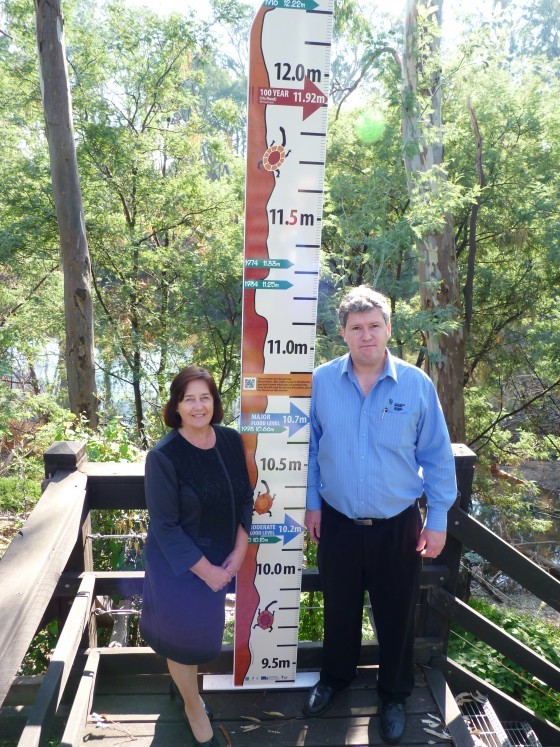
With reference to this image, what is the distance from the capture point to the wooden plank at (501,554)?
2.58 m

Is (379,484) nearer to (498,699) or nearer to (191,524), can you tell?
(191,524)

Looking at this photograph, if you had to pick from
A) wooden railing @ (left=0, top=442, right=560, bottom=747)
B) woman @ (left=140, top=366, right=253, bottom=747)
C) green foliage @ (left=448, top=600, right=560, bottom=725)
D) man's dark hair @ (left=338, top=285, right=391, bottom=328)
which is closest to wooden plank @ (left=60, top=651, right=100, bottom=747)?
wooden railing @ (left=0, top=442, right=560, bottom=747)

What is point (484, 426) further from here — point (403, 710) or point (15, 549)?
point (15, 549)

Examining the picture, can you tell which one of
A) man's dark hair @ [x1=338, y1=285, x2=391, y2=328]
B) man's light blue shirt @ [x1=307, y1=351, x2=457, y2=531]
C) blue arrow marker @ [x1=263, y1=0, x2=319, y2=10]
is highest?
blue arrow marker @ [x1=263, y1=0, x2=319, y2=10]

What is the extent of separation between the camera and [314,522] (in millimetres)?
2547

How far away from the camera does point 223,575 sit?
2.16 m

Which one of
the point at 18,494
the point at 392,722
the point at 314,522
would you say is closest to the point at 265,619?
the point at 314,522

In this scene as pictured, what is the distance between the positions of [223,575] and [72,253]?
7216 mm

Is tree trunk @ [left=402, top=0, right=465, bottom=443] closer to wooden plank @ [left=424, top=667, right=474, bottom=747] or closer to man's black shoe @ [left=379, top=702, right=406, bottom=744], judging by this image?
wooden plank @ [left=424, top=667, right=474, bottom=747]

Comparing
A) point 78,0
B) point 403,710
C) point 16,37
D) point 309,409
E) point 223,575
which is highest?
point 78,0

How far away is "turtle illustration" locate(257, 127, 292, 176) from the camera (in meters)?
2.34

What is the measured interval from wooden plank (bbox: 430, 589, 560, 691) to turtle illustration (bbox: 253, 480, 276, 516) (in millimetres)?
859

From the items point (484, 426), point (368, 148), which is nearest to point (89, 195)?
point (368, 148)

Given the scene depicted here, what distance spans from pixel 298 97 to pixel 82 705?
2486 mm
